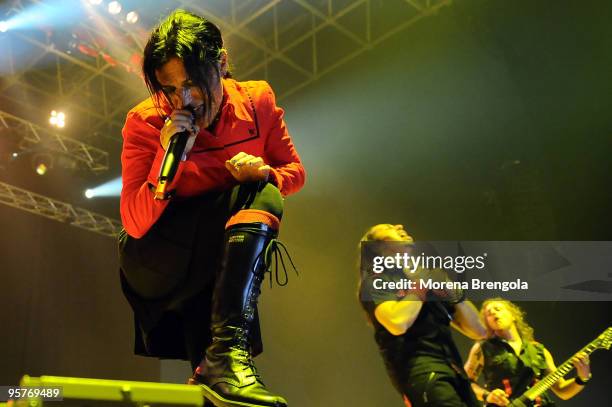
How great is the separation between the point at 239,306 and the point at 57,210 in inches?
198

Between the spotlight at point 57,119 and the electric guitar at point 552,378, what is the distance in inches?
167

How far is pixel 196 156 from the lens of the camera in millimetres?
1274

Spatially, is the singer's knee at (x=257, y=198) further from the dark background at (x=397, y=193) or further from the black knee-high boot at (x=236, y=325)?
the dark background at (x=397, y=193)

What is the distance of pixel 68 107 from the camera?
18.6ft

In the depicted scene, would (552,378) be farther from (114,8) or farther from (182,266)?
(114,8)

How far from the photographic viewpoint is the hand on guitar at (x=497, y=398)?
11.3 feet

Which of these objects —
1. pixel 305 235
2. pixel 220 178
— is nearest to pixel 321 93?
pixel 305 235

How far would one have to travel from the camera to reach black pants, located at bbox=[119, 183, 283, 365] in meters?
1.21

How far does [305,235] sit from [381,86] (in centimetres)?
142

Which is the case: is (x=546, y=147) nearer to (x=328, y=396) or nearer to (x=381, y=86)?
(x=381, y=86)

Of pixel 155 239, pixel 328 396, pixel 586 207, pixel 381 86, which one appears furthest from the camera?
pixel 381 86

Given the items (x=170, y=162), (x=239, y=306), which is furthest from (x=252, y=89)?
(x=239, y=306)

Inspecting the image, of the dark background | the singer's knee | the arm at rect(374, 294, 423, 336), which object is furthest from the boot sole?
the dark background

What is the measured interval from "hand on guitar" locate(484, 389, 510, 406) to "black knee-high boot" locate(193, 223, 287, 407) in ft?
8.82
